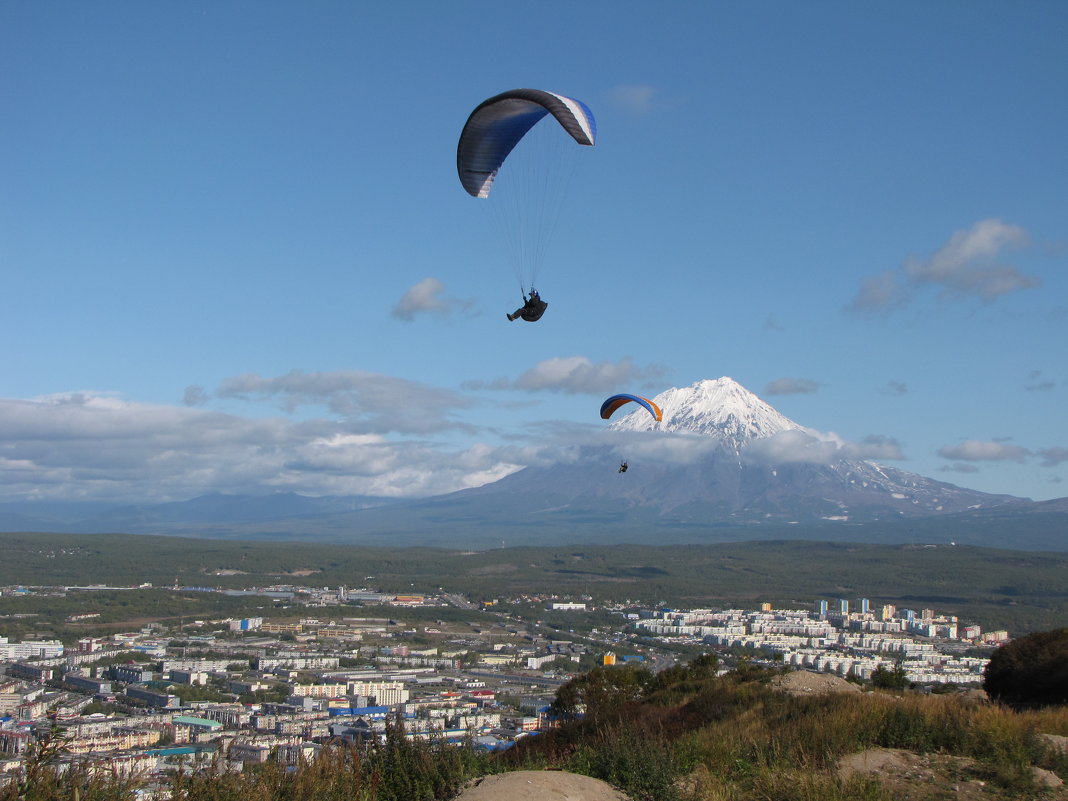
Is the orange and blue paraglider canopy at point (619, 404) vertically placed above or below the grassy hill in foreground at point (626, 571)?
above

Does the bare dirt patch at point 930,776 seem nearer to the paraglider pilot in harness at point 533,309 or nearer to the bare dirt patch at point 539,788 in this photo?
the bare dirt patch at point 539,788

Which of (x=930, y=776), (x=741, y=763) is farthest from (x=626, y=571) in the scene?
(x=930, y=776)

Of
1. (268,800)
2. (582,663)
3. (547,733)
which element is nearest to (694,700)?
(547,733)

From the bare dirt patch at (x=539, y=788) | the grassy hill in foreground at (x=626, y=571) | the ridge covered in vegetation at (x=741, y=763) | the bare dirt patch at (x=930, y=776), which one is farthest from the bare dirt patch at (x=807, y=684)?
the grassy hill in foreground at (x=626, y=571)

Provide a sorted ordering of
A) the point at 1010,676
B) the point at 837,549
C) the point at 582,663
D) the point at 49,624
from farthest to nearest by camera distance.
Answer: the point at 837,549, the point at 49,624, the point at 582,663, the point at 1010,676

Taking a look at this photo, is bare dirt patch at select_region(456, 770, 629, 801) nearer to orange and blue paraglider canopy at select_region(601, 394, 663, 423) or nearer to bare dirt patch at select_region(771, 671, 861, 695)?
bare dirt patch at select_region(771, 671, 861, 695)

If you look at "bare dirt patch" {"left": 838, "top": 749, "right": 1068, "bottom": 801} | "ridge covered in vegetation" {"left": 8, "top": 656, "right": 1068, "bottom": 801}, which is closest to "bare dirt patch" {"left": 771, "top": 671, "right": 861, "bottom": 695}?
"ridge covered in vegetation" {"left": 8, "top": 656, "right": 1068, "bottom": 801}

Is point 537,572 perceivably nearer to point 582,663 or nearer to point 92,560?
point 92,560
